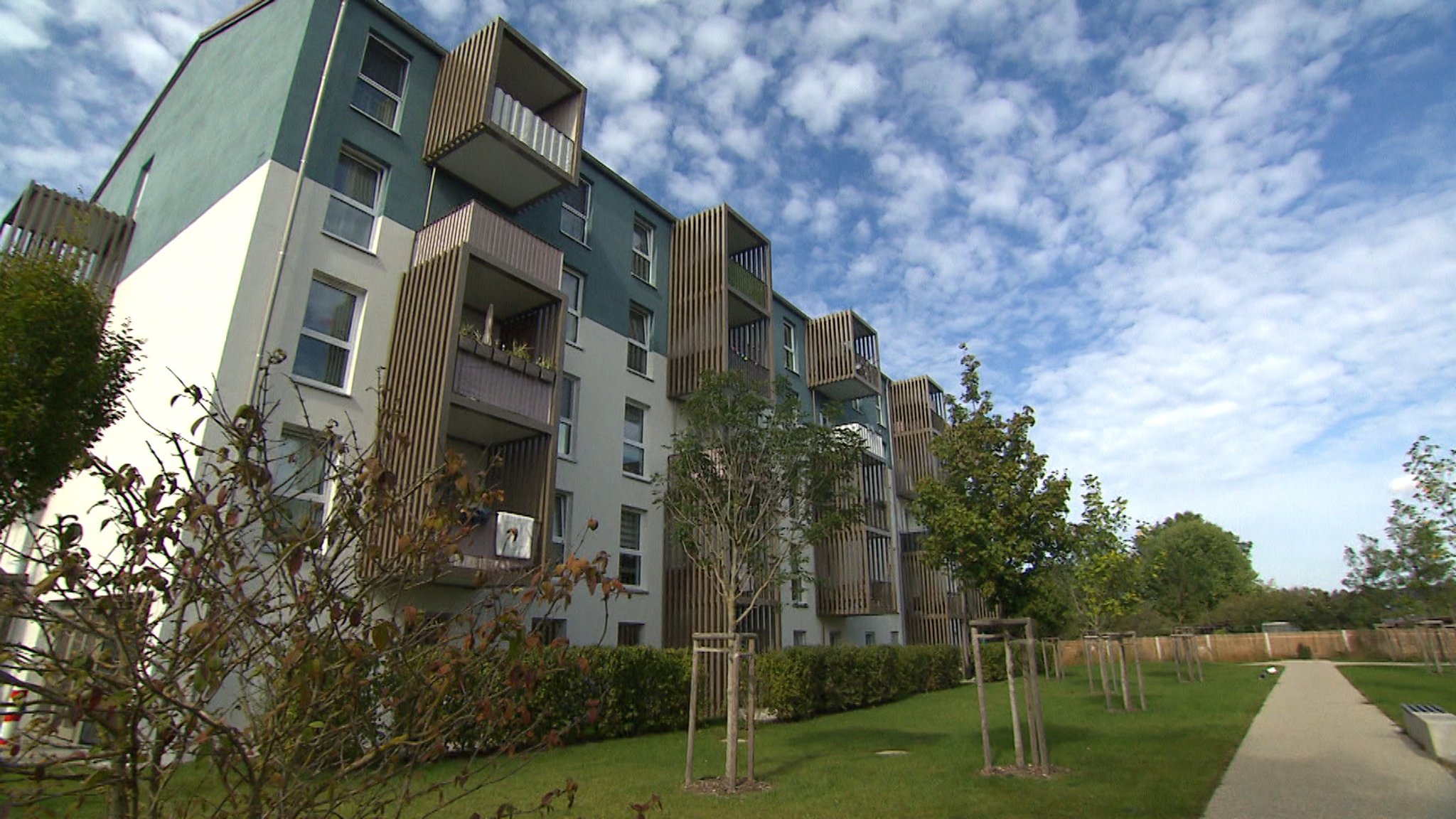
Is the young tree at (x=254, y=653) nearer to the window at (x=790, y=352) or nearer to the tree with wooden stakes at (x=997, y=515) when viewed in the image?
the tree with wooden stakes at (x=997, y=515)

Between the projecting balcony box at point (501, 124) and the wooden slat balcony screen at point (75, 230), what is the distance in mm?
6569

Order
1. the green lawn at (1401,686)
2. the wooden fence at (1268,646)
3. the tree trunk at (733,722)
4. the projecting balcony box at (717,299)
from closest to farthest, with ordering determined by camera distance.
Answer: the tree trunk at (733,722)
the green lawn at (1401,686)
the projecting balcony box at (717,299)
the wooden fence at (1268,646)

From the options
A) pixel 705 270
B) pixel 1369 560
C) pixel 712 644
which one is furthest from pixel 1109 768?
pixel 1369 560

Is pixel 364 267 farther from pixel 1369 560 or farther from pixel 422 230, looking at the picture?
pixel 1369 560

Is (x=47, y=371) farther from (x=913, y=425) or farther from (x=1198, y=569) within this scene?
(x=1198, y=569)

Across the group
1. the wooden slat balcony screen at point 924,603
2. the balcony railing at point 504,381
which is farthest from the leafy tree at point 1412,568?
the balcony railing at point 504,381

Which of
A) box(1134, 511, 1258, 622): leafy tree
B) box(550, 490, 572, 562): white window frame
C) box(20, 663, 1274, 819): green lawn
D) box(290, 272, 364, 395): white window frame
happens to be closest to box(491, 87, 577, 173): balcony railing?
box(290, 272, 364, 395): white window frame

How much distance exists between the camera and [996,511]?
1072 cm

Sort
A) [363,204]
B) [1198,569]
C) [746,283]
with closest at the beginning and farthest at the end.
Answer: [363,204]
[746,283]
[1198,569]

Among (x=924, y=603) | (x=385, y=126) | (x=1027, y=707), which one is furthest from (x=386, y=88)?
(x=924, y=603)

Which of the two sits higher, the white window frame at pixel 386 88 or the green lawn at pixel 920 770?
the white window frame at pixel 386 88

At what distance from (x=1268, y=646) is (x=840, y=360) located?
35.0 metres

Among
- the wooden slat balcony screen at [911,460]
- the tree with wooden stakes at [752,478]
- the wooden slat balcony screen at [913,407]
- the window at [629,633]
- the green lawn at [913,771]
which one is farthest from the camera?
the wooden slat balcony screen at [913,407]

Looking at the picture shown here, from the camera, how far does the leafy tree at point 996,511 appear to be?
10.7 meters
